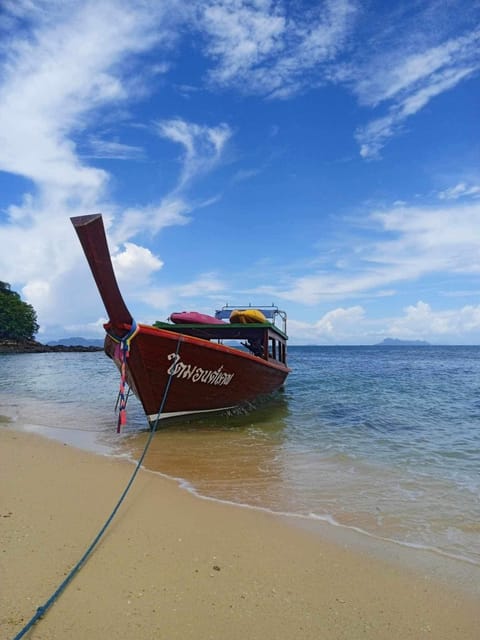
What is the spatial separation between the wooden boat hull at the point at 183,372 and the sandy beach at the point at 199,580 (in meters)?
3.28

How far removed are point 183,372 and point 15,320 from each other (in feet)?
234

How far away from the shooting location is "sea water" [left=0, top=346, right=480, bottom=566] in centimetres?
429

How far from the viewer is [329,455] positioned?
22.2ft

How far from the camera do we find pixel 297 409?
1205 cm

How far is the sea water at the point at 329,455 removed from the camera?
4.29 meters

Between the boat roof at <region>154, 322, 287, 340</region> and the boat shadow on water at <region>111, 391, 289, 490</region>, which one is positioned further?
the boat roof at <region>154, 322, 287, 340</region>

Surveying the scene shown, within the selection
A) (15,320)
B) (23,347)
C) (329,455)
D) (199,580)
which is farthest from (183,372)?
(15,320)

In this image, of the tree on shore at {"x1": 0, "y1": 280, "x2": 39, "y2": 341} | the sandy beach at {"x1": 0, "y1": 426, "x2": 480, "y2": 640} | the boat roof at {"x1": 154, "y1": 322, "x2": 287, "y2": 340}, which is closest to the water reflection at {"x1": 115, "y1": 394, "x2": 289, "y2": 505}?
the sandy beach at {"x1": 0, "y1": 426, "x2": 480, "y2": 640}

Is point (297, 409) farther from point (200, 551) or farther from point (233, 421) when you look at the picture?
point (200, 551)

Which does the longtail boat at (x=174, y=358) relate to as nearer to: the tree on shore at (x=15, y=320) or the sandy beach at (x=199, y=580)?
the sandy beach at (x=199, y=580)

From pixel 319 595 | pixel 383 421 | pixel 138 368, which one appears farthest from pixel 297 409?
pixel 319 595

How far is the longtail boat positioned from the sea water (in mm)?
569

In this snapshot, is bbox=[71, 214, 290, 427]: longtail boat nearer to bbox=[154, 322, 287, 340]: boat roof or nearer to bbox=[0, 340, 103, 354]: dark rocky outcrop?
bbox=[154, 322, 287, 340]: boat roof

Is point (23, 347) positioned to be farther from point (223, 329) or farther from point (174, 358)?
point (174, 358)
